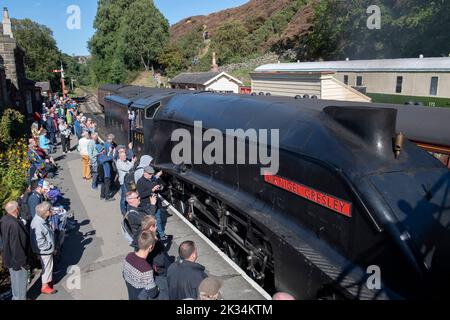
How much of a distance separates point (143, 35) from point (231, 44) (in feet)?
44.0

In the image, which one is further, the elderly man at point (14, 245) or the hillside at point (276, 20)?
the hillside at point (276, 20)

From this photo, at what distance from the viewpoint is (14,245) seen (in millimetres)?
5566

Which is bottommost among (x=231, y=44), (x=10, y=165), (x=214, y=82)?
(x=10, y=165)

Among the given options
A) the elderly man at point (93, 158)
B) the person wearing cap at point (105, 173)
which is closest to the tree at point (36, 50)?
the elderly man at point (93, 158)

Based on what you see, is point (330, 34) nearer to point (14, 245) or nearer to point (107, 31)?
point (107, 31)

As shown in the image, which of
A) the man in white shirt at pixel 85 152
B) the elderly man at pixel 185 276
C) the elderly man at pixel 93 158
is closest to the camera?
the elderly man at pixel 185 276

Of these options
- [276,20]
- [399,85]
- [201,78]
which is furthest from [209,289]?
[276,20]

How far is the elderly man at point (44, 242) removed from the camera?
5945mm

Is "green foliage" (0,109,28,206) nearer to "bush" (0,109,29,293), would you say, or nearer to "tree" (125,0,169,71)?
"bush" (0,109,29,293)

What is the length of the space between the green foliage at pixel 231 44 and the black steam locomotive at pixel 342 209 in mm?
54185

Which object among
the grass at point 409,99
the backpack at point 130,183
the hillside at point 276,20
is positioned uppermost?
the hillside at point 276,20

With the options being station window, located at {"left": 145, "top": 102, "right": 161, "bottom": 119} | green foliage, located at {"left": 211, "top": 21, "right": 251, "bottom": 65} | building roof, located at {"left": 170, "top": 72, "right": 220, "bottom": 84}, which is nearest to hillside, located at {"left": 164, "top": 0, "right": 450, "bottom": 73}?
green foliage, located at {"left": 211, "top": 21, "right": 251, "bottom": 65}

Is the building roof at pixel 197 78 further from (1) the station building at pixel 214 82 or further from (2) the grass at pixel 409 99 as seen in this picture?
(2) the grass at pixel 409 99
